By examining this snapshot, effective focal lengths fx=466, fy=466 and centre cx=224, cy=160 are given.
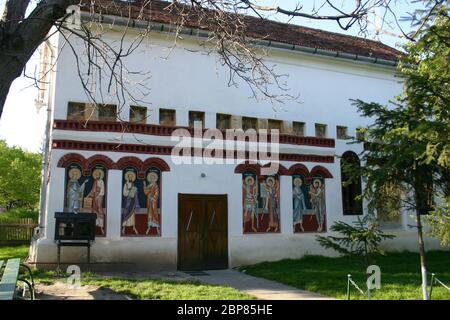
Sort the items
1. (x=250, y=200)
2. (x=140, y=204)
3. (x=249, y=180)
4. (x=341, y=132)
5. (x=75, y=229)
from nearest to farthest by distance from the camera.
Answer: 1. (x=75, y=229)
2. (x=140, y=204)
3. (x=250, y=200)
4. (x=249, y=180)
5. (x=341, y=132)

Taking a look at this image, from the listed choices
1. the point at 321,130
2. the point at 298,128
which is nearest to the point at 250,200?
the point at 298,128

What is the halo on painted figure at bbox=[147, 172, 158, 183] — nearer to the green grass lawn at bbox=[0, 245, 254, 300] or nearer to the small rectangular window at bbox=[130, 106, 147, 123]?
the small rectangular window at bbox=[130, 106, 147, 123]

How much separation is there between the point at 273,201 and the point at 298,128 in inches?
119

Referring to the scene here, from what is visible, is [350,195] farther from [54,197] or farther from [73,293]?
[73,293]

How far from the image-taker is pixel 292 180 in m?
16.6

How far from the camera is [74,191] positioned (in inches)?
541

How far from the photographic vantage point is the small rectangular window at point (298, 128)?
17.2 meters

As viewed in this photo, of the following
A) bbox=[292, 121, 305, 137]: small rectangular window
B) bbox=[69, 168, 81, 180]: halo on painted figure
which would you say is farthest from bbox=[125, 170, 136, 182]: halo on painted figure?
bbox=[292, 121, 305, 137]: small rectangular window

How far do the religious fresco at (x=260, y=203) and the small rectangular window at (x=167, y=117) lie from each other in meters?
3.03

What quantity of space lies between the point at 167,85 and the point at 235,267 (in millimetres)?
6372

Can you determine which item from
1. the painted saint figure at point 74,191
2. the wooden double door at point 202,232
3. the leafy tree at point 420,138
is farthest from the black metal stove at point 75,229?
the leafy tree at point 420,138

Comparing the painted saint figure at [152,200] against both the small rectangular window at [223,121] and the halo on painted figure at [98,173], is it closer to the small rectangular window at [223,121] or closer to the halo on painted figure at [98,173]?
the halo on painted figure at [98,173]

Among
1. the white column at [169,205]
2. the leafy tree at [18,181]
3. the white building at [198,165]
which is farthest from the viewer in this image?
the leafy tree at [18,181]

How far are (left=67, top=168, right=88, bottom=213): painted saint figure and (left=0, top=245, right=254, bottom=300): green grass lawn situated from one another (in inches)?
82.4
